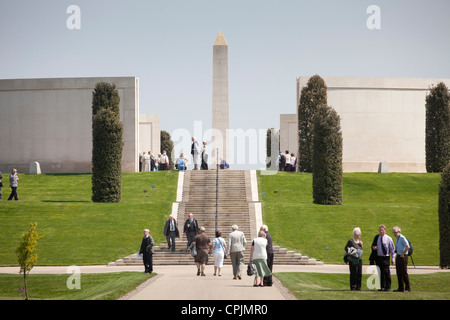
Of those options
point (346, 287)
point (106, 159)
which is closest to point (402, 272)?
point (346, 287)

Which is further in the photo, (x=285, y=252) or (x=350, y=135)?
(x=350, y=135)

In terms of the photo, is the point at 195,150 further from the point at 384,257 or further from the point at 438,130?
the point at 384,257

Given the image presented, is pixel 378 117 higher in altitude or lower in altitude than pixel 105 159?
higher

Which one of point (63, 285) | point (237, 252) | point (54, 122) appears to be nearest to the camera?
point (237, 252)

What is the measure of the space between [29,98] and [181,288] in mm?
35766

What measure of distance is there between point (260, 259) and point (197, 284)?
188 cm

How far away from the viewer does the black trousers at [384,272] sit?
1686 centimetres

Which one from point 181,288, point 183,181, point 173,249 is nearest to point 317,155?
point 183,181

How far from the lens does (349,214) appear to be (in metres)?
30.6

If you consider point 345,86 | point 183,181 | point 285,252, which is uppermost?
point 345,86

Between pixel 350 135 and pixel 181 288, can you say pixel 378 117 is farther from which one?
pixel 181 288

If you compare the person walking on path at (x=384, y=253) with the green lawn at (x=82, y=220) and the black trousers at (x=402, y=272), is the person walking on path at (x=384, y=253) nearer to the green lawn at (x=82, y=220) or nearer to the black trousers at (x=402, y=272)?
the black trousers at (x=402, y=272)

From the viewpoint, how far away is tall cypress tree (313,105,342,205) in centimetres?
3303

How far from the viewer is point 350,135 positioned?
48.6 m
